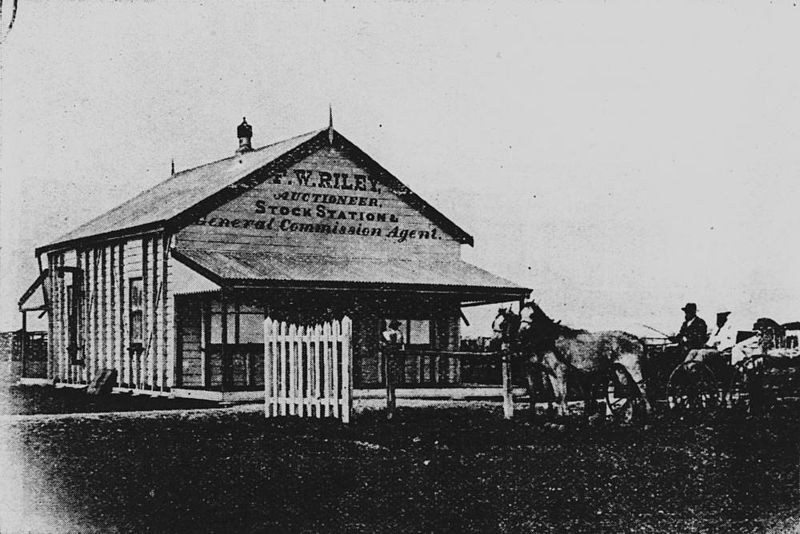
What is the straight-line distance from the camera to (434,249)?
2558 cm

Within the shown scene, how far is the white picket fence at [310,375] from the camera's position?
1420cm

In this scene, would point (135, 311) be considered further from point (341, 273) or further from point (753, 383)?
point (753, 383)

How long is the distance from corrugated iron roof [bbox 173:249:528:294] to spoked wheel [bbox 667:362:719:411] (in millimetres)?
7705

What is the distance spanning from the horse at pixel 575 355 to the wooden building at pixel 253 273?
24.0 feet

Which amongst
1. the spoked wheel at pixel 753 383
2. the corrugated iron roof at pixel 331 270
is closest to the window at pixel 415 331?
the corrugated iron roof at pixel 331 270

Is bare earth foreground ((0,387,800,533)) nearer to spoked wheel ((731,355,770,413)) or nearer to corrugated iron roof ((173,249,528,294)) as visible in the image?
spoked wheel ((731,355,770,413))

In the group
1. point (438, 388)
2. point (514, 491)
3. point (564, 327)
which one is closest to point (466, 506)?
point (514, 491)

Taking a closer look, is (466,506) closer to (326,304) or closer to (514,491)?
(514,491)

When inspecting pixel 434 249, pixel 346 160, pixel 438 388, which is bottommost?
pixel 438 388

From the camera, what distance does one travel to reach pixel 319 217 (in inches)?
922

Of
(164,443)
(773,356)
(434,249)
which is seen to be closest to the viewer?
(164,443)

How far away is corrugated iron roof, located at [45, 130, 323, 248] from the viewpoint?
22.9m

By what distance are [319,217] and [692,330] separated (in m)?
10.3

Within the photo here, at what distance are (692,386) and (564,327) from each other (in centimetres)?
291
